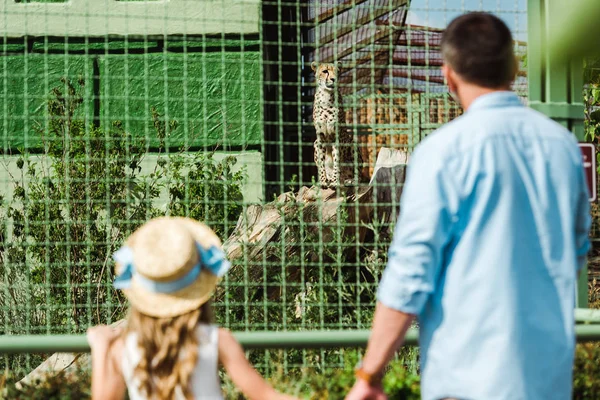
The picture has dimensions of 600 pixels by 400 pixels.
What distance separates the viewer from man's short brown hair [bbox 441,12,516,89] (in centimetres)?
182

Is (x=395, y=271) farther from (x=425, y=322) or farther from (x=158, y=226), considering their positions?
(x=158, y=226)

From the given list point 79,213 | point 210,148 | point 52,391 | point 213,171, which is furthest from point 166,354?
point 210,148

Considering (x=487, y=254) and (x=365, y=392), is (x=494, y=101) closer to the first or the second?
(x=487, y=254)

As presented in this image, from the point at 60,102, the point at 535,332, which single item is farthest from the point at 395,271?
the point at 60,102

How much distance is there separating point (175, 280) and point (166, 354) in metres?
0.18

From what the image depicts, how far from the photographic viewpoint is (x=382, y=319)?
179 cm

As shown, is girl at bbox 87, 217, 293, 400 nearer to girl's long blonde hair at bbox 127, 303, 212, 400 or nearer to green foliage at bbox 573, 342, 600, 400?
girl's long blonde hair at bbox 127, 303, 212, 400

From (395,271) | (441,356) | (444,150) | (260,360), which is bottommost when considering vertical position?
(260,360)

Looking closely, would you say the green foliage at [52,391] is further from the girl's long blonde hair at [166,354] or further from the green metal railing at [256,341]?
the girl's long blonde hair at [166,354]

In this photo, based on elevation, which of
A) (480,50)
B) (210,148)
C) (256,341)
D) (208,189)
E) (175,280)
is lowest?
(256,341)

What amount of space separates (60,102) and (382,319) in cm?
447

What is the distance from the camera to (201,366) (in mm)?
1959

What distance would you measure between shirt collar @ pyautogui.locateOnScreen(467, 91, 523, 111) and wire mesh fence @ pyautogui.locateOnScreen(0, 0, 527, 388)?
1679 millimetres

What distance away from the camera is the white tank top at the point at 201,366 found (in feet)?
6.40
